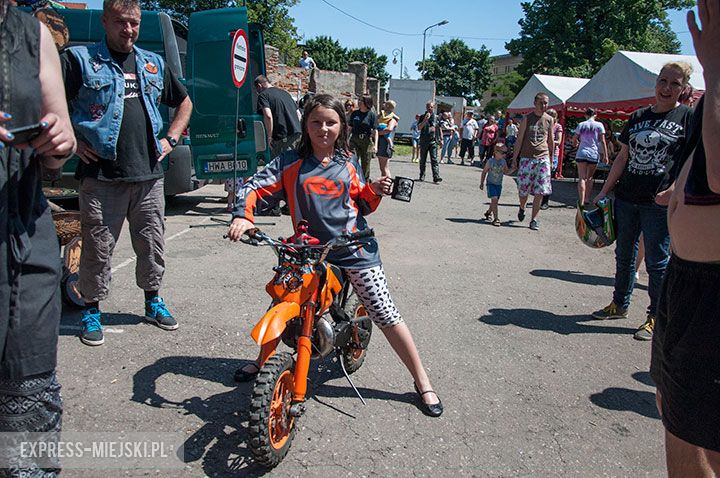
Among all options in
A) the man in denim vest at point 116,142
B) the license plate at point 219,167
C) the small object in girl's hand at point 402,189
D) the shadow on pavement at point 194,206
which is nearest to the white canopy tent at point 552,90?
the shadow on pavement at point 194,206

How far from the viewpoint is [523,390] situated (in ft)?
12.3

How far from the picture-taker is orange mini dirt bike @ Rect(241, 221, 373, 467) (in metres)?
2.55

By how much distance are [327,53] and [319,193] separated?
7909 centimetres

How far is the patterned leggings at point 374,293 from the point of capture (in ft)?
10.5

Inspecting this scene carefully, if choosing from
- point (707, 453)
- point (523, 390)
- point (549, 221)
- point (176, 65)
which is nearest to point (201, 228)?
point (176, 65)

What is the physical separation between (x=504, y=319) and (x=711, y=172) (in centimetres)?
364

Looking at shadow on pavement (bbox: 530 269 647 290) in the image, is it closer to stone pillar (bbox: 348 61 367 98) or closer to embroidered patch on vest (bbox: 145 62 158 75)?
embroidered patch on vest (bbox: 145 62 158 75)

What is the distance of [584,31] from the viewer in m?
40.1

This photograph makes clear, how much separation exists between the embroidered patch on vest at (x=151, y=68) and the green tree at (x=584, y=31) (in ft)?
122

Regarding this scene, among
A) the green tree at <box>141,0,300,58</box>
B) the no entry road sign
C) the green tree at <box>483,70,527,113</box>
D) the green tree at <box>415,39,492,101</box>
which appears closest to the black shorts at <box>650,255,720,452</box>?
the no entry road sign

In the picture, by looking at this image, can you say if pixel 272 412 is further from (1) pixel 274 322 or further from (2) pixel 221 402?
(2) pixel 221 402

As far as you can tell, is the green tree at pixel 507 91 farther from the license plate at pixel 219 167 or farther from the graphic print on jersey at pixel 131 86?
the graphic print on jersey at pixel 131 86

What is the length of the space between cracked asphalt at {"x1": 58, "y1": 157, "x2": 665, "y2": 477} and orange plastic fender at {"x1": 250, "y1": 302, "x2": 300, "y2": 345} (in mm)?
690

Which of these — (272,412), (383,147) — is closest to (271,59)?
(383,147)
